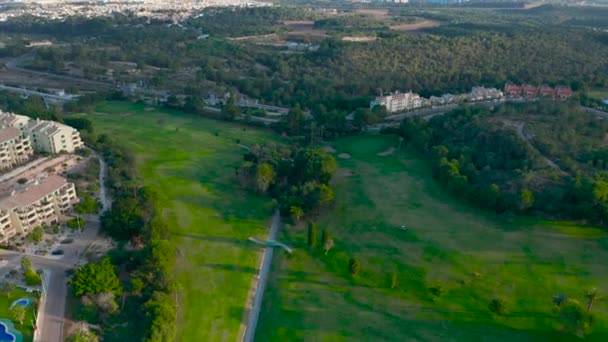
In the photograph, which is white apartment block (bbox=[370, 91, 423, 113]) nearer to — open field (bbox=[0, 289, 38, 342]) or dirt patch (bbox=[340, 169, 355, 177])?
dirt patch (bbox=[340, 169, 355, 177])

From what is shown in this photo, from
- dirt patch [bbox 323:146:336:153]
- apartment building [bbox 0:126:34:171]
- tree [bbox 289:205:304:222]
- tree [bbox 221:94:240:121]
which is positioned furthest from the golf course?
tree [bbox 221:94:240:121]

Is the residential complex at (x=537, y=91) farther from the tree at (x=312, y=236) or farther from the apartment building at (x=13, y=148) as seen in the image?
the apartment building at (x=13, y=148)

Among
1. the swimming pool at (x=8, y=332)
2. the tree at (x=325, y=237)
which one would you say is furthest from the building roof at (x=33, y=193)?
the tree at (x=325, y=237)

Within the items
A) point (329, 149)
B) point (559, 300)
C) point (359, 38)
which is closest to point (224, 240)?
point (559, 300)

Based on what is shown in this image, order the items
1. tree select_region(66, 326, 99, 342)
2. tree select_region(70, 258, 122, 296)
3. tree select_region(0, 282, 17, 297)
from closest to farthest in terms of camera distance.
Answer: tree select_region(66, 326, 99, 342)
tree select_region(70, 258, 122, 296)
tree select_region(0, 282, 17, 297)

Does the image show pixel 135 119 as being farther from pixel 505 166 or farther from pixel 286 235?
pixel 505 166

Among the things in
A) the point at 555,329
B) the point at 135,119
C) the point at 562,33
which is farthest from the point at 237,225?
the point at 562,33

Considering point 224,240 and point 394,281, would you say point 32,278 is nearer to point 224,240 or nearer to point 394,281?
point 224,240
